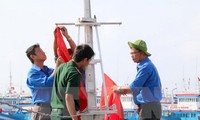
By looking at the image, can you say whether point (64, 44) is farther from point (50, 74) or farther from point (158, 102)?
point (158, 102)

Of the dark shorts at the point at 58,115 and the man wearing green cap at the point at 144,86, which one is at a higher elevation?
the man wearing green cap at the point at 144,86

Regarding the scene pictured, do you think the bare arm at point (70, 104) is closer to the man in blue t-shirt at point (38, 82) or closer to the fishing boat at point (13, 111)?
the fishing boat at point (13, 111)

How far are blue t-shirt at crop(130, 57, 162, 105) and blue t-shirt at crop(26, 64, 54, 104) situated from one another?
102 centimetres

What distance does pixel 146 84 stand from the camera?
500 centimetres

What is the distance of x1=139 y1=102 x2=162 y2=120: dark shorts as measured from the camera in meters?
4.98

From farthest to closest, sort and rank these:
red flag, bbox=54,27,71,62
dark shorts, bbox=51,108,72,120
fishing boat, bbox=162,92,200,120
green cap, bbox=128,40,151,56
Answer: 1. fishing boat, bbox=162,92,200,120
2. red flag, bbox=54,27,71,62
3. green cap, bbox=128,40,151,56
4. dark shorts, bbox=51,108,72,120

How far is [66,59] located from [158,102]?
46.8 inches

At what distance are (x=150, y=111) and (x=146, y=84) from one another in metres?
0.31

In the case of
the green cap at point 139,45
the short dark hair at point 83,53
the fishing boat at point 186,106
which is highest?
the green cap at point 139,45

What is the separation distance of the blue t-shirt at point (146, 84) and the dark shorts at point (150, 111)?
0.16 ft

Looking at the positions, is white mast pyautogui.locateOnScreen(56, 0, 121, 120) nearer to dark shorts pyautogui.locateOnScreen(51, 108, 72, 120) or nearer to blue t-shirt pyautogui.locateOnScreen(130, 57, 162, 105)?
dark shorts pyautogui.locateOnScreen(51, 108, 72, 120)

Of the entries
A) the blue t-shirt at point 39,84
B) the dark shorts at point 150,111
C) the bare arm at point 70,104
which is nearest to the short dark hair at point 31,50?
the blue t-shirt at point 39,84

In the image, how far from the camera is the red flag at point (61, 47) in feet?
16.8

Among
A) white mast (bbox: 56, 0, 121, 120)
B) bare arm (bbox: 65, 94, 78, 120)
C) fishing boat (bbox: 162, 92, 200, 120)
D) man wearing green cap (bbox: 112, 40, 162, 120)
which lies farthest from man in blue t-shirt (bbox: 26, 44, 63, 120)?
fishing boat (bbox: 162, 92, 200, 120)
